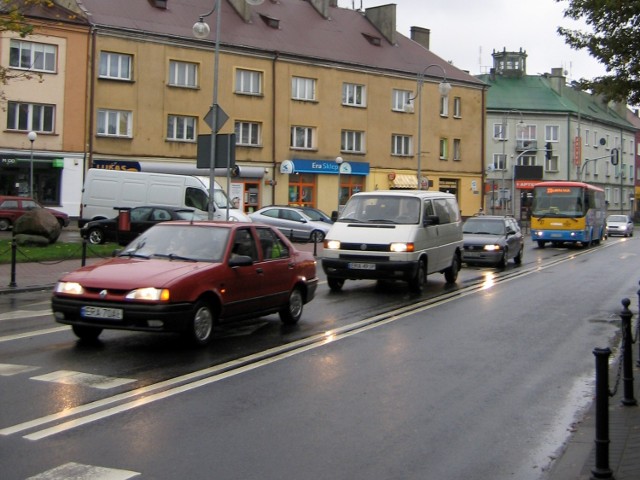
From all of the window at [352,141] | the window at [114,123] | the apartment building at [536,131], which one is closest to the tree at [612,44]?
the window at [114,123]

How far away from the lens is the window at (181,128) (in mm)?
41812

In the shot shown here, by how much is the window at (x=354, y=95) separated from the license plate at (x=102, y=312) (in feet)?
136

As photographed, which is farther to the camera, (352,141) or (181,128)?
(352,141)

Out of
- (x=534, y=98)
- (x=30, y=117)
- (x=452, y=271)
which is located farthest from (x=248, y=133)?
(x=534, y=98)

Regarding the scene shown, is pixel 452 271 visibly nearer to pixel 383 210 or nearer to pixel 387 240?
pixel 383 210

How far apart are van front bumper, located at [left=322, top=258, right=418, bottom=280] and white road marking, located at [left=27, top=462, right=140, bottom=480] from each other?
10876 mm

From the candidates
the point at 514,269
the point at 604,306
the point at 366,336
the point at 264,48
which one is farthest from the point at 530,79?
the point at 366,336

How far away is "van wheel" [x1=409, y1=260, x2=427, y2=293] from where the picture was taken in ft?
52.5

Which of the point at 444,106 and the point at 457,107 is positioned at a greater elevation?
the point at 457,107

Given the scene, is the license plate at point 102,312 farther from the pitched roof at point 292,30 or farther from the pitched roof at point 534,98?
the pitched roof at point 534,98

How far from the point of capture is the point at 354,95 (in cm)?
4969

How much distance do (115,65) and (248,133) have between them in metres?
8.39

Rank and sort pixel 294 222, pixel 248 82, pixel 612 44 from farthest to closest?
pixel 248 82 < pixel 294 222 < pixel 612 44

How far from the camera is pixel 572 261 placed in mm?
27812
